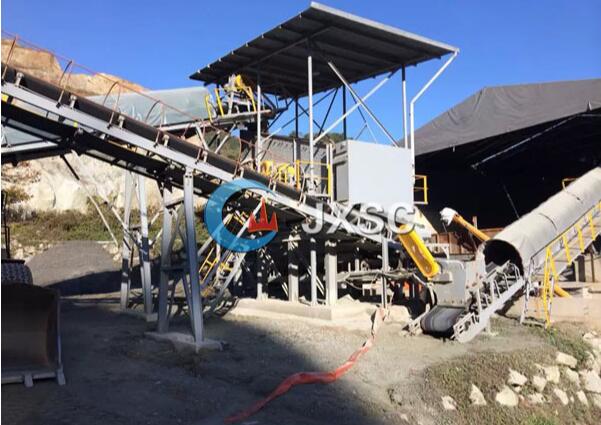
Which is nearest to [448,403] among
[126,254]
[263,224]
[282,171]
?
[263,224]

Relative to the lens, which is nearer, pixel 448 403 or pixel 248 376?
pixel 448 403

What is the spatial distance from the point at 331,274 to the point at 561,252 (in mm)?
5488

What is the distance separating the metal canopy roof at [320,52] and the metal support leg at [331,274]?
4.82 m

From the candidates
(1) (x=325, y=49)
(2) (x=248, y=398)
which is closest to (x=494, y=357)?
(2) (x=248, y=398)

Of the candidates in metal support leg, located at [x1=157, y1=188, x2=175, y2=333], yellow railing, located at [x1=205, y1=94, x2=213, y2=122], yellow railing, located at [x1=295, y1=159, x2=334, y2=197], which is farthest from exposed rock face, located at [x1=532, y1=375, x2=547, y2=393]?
yellow railing, located at [x1=205, y1=94, x2=213, y2=122]

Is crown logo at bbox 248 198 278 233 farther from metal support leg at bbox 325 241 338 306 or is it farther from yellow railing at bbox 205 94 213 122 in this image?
yellow railing at bbox 205 94 213 122

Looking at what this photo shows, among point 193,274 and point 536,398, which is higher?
point 193,274

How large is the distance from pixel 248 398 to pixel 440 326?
206 inches

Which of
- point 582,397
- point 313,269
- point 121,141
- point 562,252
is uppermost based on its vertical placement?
point 121,141

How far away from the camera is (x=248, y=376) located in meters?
8.41

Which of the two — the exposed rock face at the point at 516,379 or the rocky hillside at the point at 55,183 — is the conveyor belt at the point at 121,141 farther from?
the rocky hillside at the point at 55,183

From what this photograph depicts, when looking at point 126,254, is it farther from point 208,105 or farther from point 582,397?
point 582,397

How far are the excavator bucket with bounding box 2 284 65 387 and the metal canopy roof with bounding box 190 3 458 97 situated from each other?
8.33 m

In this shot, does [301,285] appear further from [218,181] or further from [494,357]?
[494,357]
